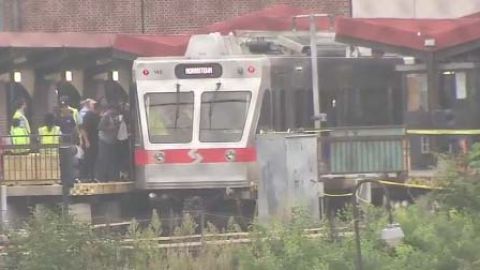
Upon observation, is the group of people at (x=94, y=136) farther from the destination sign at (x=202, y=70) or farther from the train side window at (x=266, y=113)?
the train side window at (x=266, y=113)

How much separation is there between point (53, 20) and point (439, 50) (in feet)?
71.8

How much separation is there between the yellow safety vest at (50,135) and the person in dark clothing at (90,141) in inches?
22.5

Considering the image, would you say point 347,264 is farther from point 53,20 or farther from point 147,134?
point 53,20

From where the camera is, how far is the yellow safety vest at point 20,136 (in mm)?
20484

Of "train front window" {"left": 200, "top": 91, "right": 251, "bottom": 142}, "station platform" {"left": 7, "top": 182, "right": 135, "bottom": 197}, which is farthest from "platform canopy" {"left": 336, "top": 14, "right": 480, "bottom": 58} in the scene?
"station platform" {"left": 7, "top": 182, "right": 135, "bottom": 197}

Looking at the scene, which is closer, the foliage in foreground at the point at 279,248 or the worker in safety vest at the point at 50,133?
the foliage in foreground at the point at 279,248

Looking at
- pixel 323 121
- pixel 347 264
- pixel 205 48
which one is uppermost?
pixel 205 48

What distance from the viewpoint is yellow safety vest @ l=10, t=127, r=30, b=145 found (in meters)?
20.5

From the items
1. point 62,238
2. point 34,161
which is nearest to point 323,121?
point 34,161

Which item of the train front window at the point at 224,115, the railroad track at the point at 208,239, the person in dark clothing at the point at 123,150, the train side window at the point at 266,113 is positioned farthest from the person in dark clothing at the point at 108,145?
the railroad track at the point at 208,239

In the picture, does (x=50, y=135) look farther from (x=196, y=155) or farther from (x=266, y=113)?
(x=266, y=113)

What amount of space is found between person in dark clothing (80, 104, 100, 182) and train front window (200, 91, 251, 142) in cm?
226

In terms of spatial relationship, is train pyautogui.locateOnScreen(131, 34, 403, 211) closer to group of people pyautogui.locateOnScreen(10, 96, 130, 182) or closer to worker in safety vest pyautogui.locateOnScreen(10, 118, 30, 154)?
group of people pyautogui.locateOnScreen(10, 96, 130, 182)

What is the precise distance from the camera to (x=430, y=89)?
65.9 ft
